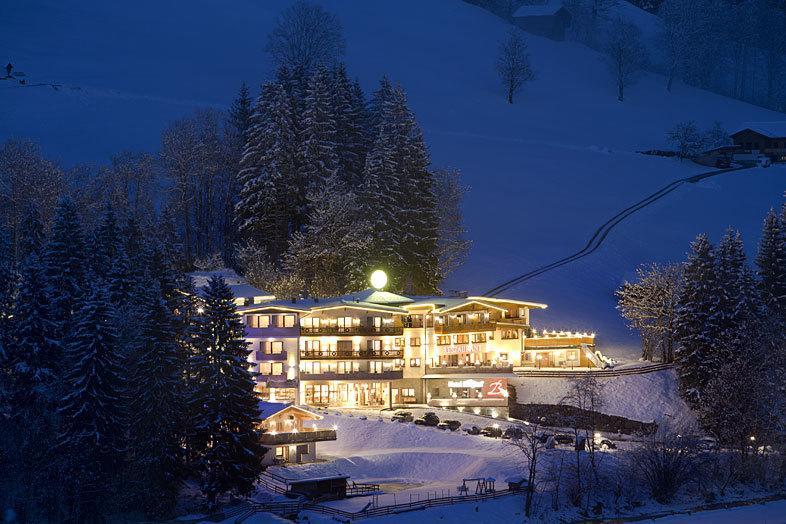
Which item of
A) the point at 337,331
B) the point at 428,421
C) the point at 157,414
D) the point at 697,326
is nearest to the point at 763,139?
the point at 697,326

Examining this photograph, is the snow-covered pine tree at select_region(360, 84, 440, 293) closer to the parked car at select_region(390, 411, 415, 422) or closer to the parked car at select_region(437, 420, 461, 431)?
the parked car at select_region(390, 411, 415, 422)

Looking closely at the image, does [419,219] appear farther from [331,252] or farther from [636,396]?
[636,396]

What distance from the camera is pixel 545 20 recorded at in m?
186

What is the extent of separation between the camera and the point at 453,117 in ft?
476

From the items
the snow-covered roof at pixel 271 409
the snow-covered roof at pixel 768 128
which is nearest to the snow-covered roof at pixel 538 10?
the snow-covered roof at pixel 768 128

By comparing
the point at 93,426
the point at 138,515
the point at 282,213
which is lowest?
the point at 138,515

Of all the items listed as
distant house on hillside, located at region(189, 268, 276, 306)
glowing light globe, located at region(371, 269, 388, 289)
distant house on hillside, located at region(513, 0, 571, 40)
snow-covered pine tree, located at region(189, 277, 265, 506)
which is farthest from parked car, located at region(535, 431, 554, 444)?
distant house on hillside, located at region(513, 0, 571, 40)

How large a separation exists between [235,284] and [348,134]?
23.7 m

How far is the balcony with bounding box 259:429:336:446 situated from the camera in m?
59.2

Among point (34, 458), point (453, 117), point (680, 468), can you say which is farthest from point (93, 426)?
point (453, 117)

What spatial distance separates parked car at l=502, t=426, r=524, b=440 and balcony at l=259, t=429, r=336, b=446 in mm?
11180

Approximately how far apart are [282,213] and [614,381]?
34866mm

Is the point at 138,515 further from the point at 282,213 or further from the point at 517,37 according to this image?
the point at 517,37

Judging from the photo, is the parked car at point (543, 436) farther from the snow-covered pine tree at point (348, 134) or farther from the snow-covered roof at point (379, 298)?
the snow-covered pine tree at point (348, 134)
